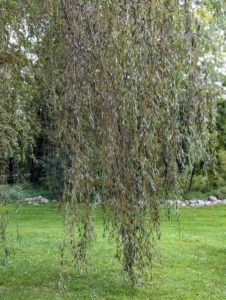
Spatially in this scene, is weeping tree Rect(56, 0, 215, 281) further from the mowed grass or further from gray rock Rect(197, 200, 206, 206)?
gray rock Rect(197, 200, 206, 206)

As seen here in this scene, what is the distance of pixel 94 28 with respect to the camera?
3.20m

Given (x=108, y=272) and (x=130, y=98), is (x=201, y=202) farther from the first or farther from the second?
(x=130, y=98)

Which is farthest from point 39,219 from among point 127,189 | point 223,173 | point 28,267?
point 127,189

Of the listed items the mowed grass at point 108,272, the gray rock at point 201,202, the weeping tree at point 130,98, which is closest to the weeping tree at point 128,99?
the weeping tree at point 130,98

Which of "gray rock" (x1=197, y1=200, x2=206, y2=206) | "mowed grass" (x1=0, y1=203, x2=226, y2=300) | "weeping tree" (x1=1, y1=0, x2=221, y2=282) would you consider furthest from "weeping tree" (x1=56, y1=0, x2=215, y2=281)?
"gray rock" (x1=197, y1=200, x2=206, y2=206)

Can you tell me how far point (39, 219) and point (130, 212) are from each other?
706 centimetres

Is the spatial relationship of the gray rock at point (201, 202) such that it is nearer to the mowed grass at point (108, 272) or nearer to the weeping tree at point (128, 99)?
the mowed grass at point (108, 272)

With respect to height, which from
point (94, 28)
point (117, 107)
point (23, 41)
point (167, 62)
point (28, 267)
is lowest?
point (28, 267)

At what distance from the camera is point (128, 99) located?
3.18 m

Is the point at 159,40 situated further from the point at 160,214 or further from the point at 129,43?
the point at 160,214

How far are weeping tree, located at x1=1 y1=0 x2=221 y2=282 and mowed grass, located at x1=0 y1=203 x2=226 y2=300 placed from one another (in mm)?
769

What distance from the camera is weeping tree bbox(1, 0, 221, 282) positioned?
10.2 ft

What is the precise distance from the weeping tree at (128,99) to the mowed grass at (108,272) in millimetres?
769

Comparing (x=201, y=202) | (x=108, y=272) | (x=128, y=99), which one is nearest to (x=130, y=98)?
(x=128, y=99)
